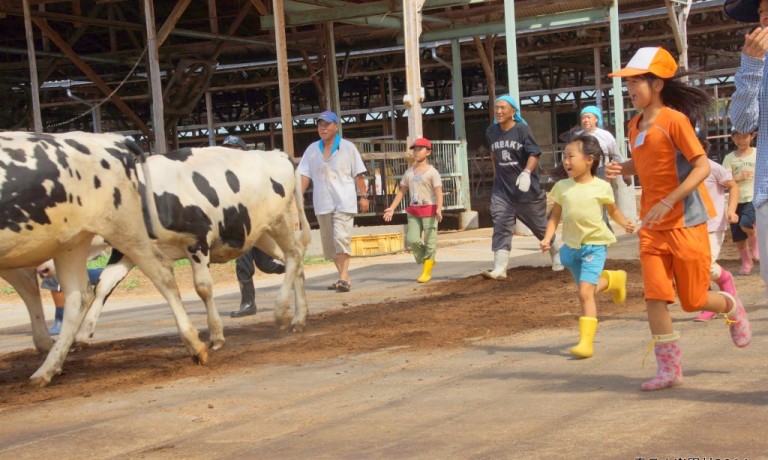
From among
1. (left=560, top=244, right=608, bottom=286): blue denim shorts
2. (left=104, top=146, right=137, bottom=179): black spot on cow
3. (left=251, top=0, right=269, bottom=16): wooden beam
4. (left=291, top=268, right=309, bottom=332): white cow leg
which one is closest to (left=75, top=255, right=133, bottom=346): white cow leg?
(left=104, top=146, right=137, bottom=179): black spot on cow

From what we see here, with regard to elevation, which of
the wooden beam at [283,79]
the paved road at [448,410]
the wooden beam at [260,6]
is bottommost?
the paved road at [448,410]

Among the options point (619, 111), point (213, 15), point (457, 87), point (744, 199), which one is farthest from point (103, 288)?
point (457, 87)

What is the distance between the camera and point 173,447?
196 inches

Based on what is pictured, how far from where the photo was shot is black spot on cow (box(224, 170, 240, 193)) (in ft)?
28.4

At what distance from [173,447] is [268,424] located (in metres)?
0.56

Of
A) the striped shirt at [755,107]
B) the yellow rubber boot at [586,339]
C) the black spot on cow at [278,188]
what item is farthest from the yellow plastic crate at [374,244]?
the striped shirt at [755,107]

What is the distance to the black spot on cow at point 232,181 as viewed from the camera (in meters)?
8.66

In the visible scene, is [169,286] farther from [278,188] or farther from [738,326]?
[738,326]

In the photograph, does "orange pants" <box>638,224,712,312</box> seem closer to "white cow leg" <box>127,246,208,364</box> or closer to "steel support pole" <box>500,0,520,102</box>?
"white cow leg" <box>127,246,208,364</box>

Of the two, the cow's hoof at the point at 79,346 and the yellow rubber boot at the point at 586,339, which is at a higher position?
the yellow rubber boot at the point at 586,339

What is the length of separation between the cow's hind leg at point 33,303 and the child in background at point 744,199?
6700 mm

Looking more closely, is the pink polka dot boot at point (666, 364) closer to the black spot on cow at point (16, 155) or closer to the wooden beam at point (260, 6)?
the black spot on cow at point (16, 155)

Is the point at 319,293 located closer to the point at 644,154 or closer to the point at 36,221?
the point at 36,221

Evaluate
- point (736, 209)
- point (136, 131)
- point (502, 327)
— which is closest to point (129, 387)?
point (502, 327)
